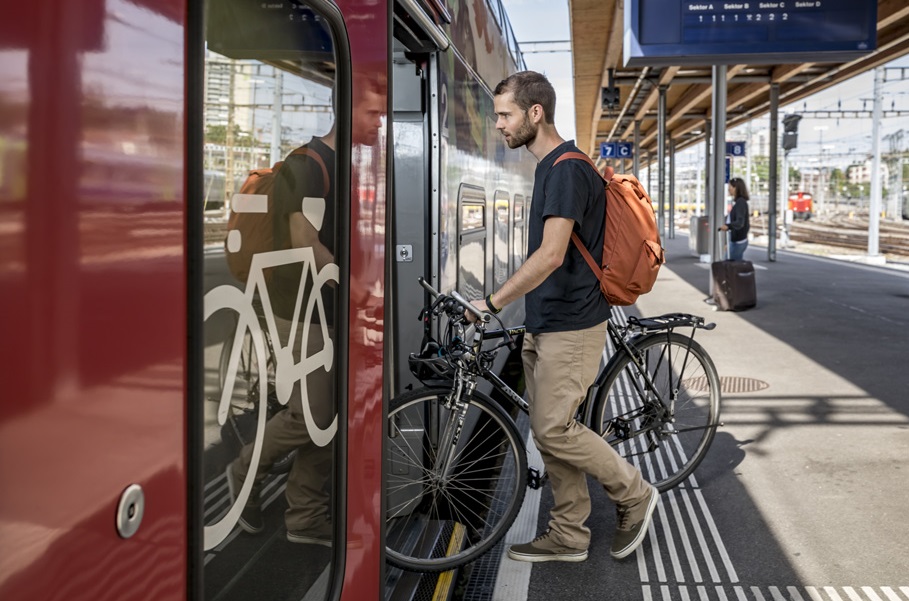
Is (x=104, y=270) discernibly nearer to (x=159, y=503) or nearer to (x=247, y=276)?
(x=159, y=503)

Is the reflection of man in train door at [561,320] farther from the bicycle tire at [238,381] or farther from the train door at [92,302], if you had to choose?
the train door at [92,302]

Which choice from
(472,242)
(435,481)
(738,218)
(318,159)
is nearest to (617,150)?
(738,218)

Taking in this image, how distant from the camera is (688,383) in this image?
4773mm

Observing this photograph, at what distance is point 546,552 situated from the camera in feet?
13.2

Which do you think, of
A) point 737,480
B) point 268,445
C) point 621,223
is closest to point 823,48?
point 737,480

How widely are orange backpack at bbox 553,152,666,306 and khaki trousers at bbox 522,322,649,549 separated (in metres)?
0.21

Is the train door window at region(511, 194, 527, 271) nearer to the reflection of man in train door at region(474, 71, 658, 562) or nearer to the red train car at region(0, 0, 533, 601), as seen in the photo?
the reflection of man in train door at region(474, 71, 658, 562)

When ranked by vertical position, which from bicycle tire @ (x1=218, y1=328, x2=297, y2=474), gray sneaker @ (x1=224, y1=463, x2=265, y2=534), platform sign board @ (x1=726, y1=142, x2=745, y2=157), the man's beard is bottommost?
gray sneaker @ (x1=224, y1=463, x2=265, y2=534)

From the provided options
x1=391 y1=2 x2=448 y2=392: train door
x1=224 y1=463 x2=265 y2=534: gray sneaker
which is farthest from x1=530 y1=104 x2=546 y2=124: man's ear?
x1=224 y1=463 x2=265 y2=534: gray sneaker

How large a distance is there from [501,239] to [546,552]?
3.94m

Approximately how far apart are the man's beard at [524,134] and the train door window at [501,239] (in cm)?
312

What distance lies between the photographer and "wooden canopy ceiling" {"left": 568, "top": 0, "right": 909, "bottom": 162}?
1581 centimetres

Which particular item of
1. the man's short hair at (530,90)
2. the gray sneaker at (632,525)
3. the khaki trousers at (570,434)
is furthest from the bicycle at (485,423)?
the man's short hair at (530,90)

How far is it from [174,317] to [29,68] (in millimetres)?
445
